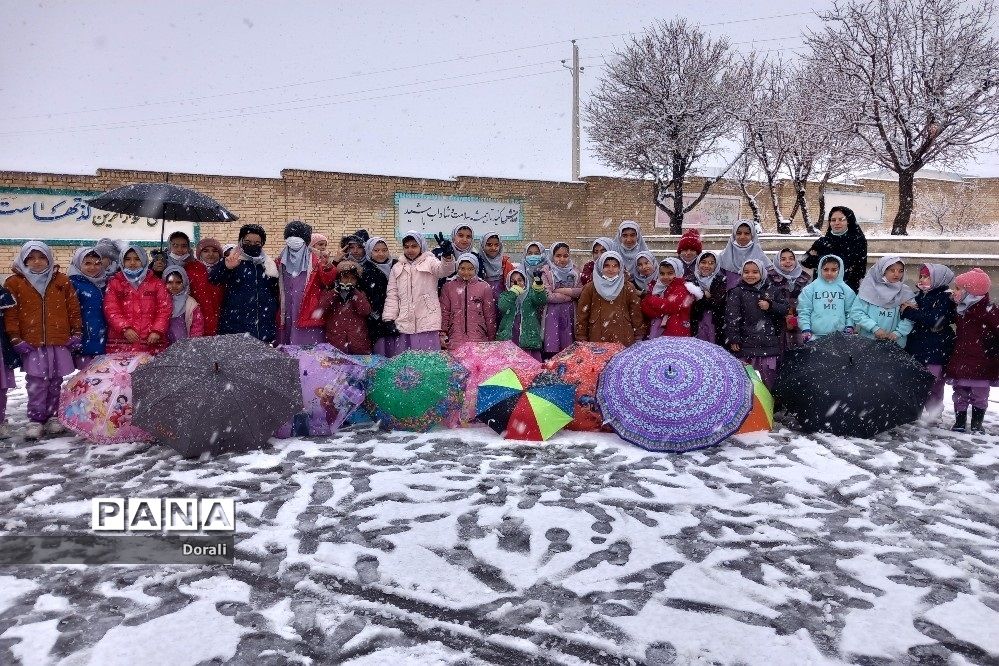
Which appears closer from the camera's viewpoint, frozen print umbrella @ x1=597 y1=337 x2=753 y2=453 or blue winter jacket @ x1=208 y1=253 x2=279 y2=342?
frozen print umbrella @ x1=597 y1=337 x2=753 y2=453

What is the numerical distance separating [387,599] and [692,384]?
2.79m

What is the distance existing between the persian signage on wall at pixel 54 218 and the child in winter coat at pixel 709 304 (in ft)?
47.2

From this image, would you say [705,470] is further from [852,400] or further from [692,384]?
[852,400]

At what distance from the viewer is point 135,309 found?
5367mm

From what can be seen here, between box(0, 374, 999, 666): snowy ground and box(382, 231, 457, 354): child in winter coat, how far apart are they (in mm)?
1422

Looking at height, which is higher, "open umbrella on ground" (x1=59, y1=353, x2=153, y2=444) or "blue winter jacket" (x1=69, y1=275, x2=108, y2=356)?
"blue winter jacket" (x1=69, y1=275, x2=108, y2=356)

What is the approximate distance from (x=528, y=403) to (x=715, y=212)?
2428 centimetres

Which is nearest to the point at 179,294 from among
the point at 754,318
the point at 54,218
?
the point at 754,318

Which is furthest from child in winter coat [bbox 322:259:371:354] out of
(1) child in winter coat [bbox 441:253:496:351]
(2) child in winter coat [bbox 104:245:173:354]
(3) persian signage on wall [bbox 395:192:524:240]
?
(3) persian signage on wall [bbox 395:192:524:240]

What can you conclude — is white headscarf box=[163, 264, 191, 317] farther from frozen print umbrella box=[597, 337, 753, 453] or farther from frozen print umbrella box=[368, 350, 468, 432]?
frozen print umbrella box=[597, 337, 753, 453]

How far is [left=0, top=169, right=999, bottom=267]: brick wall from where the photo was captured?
16.5m

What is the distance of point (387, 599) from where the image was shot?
9.13ft

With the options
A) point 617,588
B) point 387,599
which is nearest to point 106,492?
point 387,599

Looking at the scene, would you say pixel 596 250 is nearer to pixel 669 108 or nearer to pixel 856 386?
pixel 856 386
